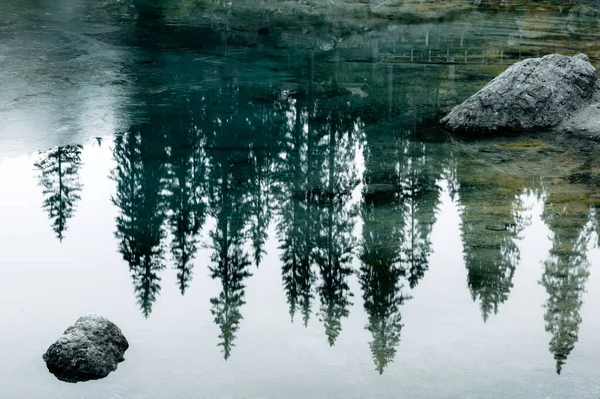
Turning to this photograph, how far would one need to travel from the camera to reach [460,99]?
2492 centimetres

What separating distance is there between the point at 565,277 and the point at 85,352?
757 cm

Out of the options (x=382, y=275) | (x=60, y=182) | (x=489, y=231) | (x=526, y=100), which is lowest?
(x=382, y=275)

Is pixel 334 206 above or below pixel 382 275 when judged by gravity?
above

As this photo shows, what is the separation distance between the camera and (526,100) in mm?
21875

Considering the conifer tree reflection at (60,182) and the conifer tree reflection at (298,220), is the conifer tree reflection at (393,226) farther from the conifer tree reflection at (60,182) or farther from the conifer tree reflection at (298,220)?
the conifer tree reflection at (60,182)

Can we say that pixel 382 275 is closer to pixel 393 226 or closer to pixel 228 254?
pixel 393 226

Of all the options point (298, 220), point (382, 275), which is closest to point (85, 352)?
point (382, 275)

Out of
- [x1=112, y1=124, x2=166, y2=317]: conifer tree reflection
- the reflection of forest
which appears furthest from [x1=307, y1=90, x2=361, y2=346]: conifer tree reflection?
[x1=112, y1=124, x2=166, y2=317]: conifer tree reflection

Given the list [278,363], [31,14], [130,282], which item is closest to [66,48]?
[31,14]

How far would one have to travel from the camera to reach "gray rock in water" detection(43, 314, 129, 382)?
35.7 feet

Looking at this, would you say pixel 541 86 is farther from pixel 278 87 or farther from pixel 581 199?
pixel 278 87

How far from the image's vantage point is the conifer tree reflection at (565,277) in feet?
40.2

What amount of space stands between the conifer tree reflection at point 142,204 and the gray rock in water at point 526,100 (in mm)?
7424

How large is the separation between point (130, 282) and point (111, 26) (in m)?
23.5
